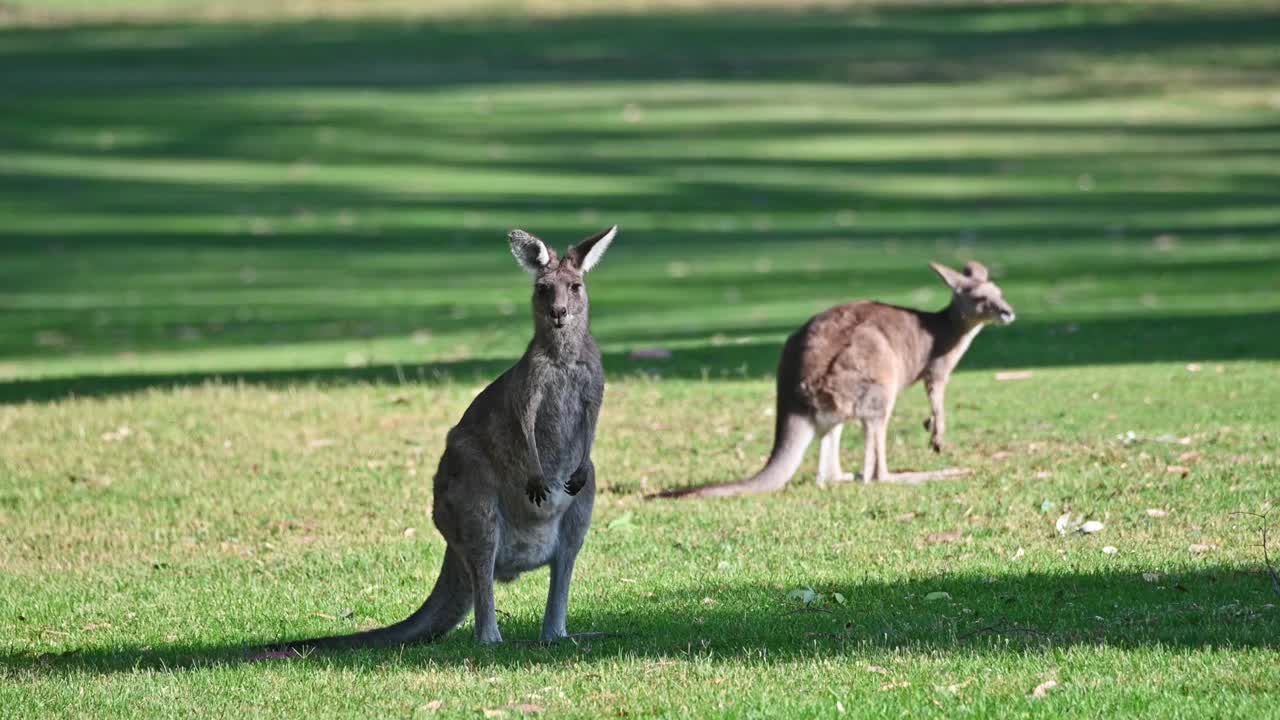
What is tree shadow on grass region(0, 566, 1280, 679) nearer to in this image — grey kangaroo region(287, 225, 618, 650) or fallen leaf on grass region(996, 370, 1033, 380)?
grey kangaroo region(287, 225, 618, 650)

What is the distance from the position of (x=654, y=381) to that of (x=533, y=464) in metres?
7.51

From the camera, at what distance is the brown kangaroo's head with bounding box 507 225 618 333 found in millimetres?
7285

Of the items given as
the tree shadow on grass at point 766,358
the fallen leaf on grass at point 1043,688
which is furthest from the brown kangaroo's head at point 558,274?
the tree shadow on grass at point 766,358

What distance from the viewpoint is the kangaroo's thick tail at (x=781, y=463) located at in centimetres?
1065

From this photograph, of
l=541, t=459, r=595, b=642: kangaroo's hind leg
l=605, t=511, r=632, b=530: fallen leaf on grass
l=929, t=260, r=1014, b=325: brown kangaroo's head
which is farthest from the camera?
l=929, t=260, r=1014, b=325: brown kangaroo's head

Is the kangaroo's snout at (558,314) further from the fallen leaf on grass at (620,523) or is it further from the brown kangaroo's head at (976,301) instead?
the brown kangaroo's head at (976,301)

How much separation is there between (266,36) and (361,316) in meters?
36.4

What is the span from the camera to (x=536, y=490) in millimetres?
7305

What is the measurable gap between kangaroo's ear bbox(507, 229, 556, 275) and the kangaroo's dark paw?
758mm

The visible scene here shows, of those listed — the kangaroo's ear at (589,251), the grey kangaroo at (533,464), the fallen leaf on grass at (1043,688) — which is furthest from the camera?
the grey kangaroo at (533,464)

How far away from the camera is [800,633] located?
766 cm

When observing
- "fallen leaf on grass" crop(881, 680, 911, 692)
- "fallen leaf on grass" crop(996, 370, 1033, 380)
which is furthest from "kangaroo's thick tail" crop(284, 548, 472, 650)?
"fallen leaf on grass" crop(996, 370, 1033, 380)

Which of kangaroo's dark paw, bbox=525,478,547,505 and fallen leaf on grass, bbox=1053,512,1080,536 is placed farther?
fallen leaf on grass, bbox=1053,512,1080,536

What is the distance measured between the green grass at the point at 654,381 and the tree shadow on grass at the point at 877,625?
3 cm
